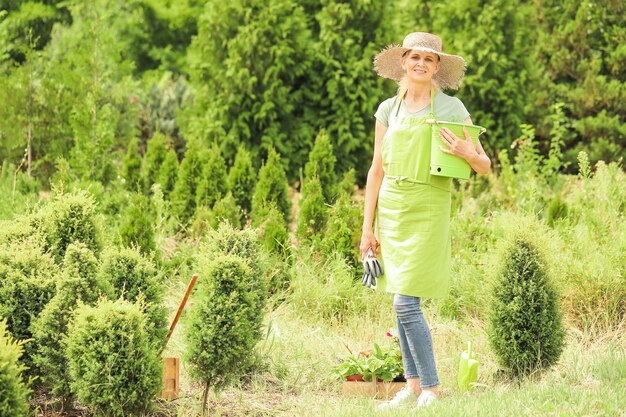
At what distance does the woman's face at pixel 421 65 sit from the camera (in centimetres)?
470

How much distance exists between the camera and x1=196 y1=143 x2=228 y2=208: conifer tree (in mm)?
8477

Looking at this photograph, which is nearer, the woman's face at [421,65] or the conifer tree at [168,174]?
the woman's face at [421,65]

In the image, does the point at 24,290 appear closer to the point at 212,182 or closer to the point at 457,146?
the point at 457,146

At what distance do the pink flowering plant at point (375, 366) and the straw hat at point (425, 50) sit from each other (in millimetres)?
1503

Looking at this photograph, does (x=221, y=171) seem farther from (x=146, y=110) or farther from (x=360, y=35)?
(x=146, y=110)

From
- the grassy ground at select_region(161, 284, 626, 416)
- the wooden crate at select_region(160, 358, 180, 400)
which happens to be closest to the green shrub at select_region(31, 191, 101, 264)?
the wooden crate at select_region(160, 358, 180, 400)

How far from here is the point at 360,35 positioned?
10930 millimetres

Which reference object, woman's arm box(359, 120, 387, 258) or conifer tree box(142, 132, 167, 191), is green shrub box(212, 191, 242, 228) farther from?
woman's arm box(359, 120, 387, 258)

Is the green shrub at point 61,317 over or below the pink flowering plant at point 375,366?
over

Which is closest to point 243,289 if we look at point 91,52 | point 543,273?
point 543,273

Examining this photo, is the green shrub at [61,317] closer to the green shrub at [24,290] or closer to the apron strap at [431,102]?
the green shrub at [24,290]

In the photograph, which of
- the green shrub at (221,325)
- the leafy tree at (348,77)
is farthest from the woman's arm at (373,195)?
the leafy tree at (348,77)

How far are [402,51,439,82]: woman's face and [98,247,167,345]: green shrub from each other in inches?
65.3

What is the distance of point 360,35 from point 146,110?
4.23 meters
